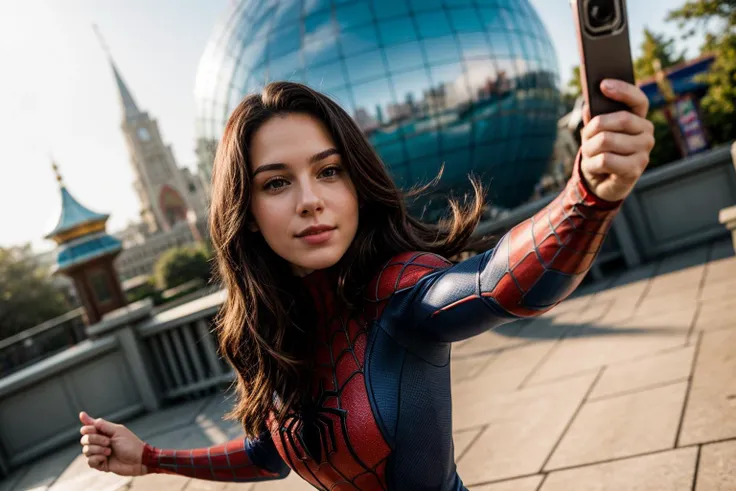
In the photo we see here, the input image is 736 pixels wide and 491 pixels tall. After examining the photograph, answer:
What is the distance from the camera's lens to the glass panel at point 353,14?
1119cm

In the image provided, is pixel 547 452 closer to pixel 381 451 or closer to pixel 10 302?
pixel 381 451

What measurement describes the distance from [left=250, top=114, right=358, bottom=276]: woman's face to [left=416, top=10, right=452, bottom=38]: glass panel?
33.8ft

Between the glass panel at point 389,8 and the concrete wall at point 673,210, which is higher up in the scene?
the glass panel at point 389,8

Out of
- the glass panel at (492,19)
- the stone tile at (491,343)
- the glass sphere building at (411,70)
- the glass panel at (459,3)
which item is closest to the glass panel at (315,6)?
the glass sphere building at (411,70)

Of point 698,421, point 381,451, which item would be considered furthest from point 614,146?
point 698,421

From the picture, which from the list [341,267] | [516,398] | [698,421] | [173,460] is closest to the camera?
[341,267]

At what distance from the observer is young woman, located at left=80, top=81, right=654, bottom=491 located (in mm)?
1322

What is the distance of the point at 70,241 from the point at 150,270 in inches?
3007

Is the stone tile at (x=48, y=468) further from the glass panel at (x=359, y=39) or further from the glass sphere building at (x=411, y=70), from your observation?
the glass panel at (x=359, y=39)

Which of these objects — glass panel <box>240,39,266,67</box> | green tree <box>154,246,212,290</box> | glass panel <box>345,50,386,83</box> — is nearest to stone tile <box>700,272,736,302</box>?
glass panel <box>345,50,386,83</box>

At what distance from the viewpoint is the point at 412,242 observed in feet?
4.98

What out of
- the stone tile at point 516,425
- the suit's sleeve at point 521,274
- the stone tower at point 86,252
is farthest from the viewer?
the stone tower at point 86,252

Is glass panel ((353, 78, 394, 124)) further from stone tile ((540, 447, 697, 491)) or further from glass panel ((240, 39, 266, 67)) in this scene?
stone tile ((540, 447, 697, 491))

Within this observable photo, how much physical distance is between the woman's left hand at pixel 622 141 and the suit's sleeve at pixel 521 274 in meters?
0.05
